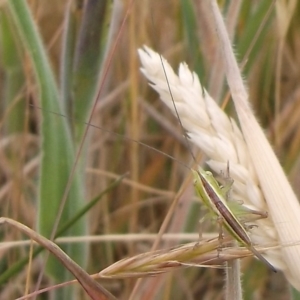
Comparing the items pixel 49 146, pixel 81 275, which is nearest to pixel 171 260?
pixel 81 275

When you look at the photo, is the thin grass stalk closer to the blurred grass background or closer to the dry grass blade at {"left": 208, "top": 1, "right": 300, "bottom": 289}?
the blurred grass background

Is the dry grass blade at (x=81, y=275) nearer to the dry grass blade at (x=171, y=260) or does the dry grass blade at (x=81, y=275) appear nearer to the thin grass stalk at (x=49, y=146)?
the dry grass blade at (x=171, y=260)

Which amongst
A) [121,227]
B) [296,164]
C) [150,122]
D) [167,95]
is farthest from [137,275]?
[150,122]

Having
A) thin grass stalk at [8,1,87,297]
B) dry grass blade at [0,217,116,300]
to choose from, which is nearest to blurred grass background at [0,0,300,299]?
thin grass stalk at [8,1,87,297]

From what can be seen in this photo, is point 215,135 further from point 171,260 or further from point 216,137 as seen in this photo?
point 171,260

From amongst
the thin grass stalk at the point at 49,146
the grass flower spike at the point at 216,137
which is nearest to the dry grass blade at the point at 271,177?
the grass flower spike at the point at 216,137

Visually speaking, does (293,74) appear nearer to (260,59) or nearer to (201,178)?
(260,59)
